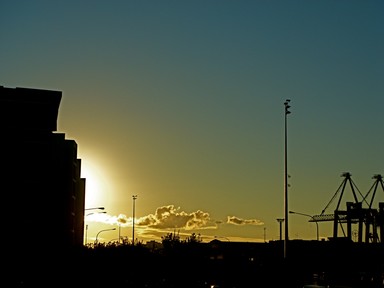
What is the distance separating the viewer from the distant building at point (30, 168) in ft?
348

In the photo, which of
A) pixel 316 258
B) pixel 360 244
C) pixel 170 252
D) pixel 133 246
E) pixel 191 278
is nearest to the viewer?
pixel 191 278

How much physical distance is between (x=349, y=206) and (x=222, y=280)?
48.4 meters

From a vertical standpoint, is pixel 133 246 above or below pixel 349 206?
below

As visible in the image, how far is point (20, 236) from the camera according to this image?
104 metres

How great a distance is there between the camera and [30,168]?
4281 inches

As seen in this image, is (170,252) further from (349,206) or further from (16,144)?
(349,206)

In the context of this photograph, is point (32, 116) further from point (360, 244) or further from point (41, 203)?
point (360, 244)

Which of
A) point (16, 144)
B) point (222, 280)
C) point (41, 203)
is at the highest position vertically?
point (16, 144)

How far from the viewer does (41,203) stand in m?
108

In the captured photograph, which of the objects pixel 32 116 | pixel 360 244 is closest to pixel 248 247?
pixel 360 244

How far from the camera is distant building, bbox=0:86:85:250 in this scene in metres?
106

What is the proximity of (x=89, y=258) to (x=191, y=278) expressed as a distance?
13.1 metres

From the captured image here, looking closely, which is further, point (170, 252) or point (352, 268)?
point (352, 268)

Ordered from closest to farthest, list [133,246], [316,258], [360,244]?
[133,246]
[316,258]
[360,244]
